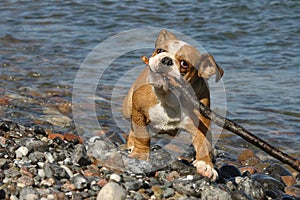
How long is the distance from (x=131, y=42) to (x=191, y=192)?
7.41 m

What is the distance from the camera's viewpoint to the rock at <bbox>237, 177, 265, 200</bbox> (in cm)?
518

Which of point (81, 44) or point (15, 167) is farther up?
point (15, 167)

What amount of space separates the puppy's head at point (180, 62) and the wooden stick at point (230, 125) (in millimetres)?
87

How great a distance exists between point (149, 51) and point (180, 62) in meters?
6.05

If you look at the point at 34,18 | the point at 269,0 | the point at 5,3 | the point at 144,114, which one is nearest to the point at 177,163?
the point at 144,114

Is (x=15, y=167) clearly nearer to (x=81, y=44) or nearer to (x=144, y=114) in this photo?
(x=144, y=114)

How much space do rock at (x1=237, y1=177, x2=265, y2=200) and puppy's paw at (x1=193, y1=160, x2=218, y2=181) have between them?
24cm

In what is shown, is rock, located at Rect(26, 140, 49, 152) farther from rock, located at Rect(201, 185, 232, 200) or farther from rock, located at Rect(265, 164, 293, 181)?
rock, located at Rect(265, 164, 293, 181)

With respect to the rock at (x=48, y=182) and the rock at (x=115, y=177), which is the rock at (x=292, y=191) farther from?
the rock at (x=48, y=182)

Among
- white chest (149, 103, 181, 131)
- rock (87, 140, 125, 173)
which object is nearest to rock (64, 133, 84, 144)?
rock (87, 140, 125, 173)

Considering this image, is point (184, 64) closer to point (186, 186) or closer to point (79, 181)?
point (186, 186)

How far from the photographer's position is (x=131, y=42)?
12.1m

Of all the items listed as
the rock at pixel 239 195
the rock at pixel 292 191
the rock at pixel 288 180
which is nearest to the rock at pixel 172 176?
the rock at pixel 239 195

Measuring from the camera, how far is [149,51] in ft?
37.2
